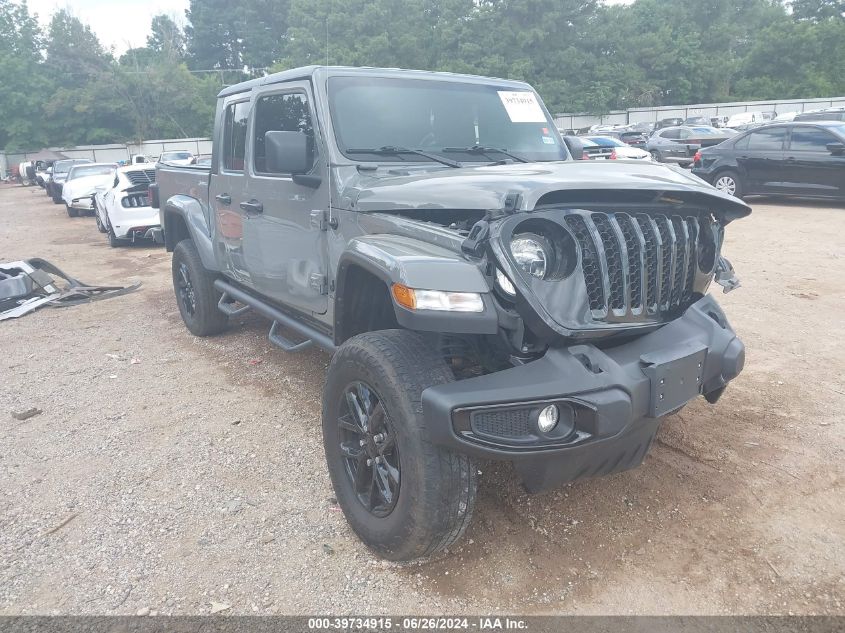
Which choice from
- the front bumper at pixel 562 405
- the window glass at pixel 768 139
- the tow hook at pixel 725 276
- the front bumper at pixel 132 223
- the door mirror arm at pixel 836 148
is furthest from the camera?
the window glass at pixel 768 139

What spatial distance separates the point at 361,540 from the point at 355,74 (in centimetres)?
253

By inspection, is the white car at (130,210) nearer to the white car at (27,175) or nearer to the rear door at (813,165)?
the rear door at (813,165)

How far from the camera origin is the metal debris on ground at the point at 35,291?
24.7 ft

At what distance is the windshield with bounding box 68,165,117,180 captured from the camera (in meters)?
18.8

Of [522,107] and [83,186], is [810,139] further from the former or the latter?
[83,186]

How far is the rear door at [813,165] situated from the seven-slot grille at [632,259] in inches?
412

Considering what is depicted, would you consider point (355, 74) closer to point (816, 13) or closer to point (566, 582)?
point (566, 582)

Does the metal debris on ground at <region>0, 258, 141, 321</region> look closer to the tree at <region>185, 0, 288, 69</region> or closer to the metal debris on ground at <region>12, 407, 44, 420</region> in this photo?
the metal debris on ground at <region>12, 407, 44, 420</region>

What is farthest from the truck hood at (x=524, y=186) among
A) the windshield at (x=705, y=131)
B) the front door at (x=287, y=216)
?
the windshield at (x=705, y=131)

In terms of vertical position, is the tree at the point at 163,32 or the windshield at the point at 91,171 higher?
the tree at the point at 163,32

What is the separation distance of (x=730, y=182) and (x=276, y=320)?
37.2 ft

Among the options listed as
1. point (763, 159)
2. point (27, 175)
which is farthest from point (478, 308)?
point (27, 175)

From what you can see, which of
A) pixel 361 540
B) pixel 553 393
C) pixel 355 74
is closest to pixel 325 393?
pixel 361 540

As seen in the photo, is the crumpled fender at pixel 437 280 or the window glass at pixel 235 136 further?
the window glass at pixel 235 136
